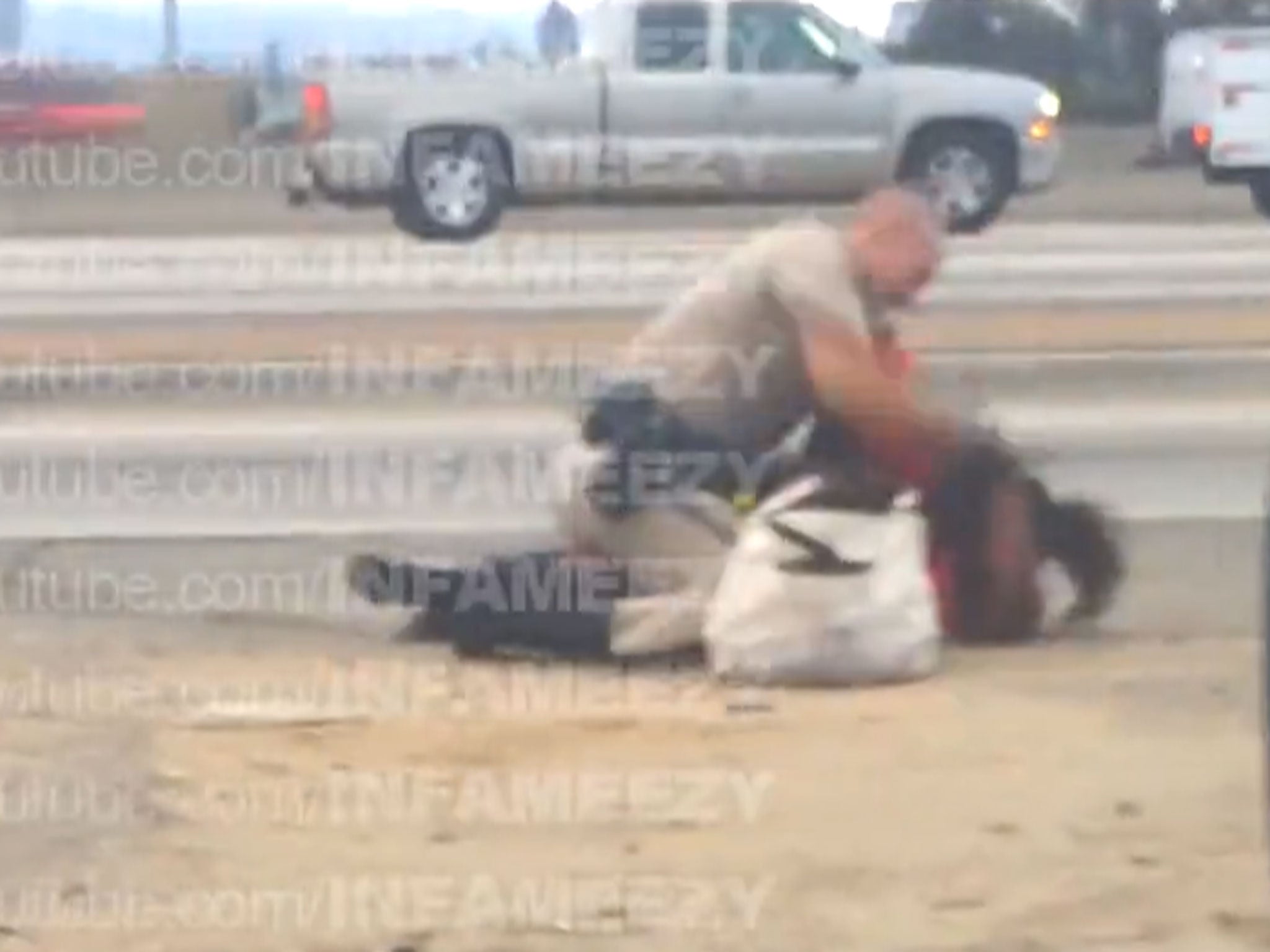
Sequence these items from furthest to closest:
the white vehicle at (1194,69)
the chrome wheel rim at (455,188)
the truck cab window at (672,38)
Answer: the white vehicle at (1194,69), the truck cab window at (672,38), the chrome wheel rim at (455,188)

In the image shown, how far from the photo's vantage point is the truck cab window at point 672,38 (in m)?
A: 16.9

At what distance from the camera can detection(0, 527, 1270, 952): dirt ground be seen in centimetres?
591

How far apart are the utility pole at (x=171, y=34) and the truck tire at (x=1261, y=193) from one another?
9244 mm

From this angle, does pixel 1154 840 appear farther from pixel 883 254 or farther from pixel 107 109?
pixel 107 109

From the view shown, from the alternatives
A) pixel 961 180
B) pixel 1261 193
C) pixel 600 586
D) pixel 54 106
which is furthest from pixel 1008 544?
pixel 1261 193

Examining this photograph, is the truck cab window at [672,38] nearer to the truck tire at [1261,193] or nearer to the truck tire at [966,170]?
the truck tire at [966,170]

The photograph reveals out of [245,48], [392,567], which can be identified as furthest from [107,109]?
[392,567]

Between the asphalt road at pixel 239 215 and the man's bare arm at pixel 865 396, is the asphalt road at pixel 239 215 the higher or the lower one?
the lower one

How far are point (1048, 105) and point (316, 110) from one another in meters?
6.42

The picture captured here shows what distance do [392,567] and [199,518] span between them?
153 cm

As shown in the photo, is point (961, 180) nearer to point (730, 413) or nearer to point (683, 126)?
point (683, 126)

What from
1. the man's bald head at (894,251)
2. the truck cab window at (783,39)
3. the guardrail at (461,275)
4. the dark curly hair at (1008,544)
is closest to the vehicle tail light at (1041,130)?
the truck cab window at (783,39)

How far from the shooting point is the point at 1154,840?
21.0 ft

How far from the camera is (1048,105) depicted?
1905 cm
